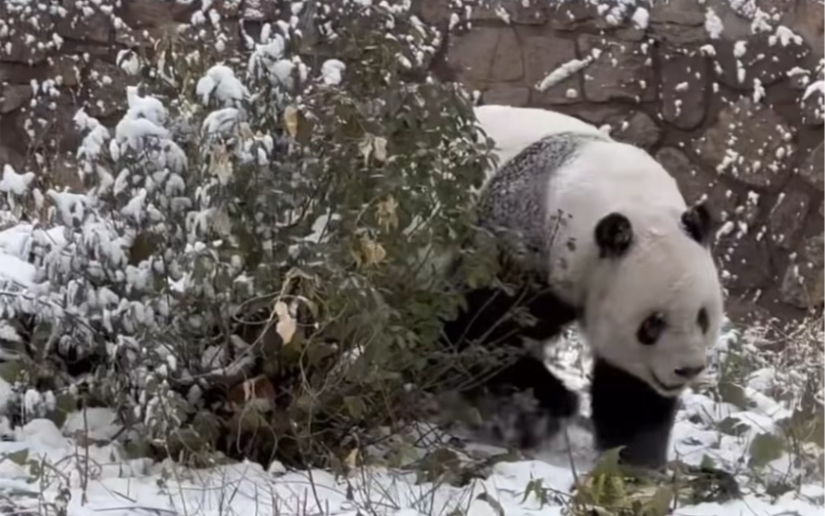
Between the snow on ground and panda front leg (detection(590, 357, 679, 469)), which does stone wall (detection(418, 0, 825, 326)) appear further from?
the snow on ground

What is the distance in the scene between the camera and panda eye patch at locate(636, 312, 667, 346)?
168cm

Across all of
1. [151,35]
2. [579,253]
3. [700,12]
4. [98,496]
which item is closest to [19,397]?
[98,496]

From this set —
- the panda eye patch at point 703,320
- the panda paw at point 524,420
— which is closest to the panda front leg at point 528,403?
the panda paw at point 524,420

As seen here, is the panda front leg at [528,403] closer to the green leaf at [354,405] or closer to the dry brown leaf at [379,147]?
the green leaf at [354,405]

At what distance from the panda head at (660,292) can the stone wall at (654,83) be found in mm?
115

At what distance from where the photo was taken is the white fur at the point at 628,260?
5.49 ft

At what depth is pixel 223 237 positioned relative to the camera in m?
1.59

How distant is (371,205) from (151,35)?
42 centimetres

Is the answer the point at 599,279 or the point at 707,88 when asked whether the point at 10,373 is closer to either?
the point at 599,279

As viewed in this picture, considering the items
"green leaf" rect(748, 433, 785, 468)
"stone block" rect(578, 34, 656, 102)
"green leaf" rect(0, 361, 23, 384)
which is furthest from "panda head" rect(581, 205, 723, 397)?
"green leaf" rect(0, 361, 23, 384)

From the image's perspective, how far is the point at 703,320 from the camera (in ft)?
5.51

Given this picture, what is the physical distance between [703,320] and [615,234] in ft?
0.48

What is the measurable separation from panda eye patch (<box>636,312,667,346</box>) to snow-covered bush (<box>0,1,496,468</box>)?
0.24 meters

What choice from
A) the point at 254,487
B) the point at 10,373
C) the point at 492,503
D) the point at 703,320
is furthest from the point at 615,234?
the point at 10,373
